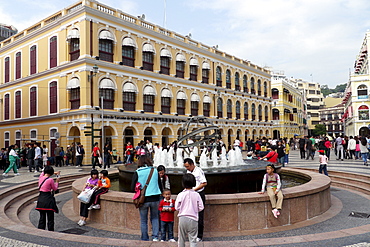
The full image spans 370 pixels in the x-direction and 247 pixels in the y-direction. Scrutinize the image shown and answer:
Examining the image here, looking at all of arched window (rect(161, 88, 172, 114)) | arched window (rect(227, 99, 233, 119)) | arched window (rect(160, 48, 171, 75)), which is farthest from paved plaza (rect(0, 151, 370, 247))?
arched window (rect(227, 99, 233, 119))

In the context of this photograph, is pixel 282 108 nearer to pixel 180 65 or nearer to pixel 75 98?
pixel 180 65

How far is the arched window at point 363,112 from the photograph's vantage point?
175ft

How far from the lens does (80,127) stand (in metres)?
24.4

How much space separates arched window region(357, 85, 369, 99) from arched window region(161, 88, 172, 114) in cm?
4006

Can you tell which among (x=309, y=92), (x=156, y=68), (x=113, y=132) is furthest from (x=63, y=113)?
(x=309, y=92)

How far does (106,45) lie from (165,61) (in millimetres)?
7658

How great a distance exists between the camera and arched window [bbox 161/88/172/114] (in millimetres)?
31223

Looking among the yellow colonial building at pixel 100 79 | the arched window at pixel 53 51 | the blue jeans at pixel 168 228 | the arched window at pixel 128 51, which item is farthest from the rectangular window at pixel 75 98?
the blue jeans at pixel 168 228

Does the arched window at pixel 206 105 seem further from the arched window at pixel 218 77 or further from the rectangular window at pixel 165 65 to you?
the rectangular window at pixel 165 65

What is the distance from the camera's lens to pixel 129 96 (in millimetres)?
28234

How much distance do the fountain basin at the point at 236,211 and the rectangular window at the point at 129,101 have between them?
2043 centimetres

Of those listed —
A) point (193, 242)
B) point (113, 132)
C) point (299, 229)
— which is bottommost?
point (299, 229)

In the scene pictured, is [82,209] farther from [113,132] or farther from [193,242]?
[113,132]

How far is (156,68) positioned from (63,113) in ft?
33.9
